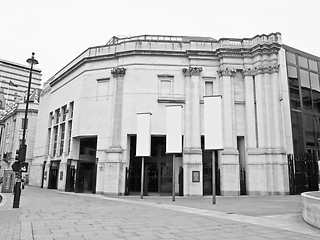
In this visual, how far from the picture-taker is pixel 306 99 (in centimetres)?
2955

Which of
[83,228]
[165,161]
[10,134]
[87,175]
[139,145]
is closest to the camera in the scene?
[83,228]

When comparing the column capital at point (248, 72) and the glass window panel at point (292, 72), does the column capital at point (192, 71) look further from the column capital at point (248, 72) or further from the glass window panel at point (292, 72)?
the glass window panel at point (292, 72)

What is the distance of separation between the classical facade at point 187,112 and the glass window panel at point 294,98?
857 mm

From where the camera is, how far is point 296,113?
28.2 m

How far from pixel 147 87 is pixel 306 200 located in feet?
65.8

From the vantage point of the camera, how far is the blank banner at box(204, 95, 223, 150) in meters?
19.2

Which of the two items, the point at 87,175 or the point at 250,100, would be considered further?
the point at 87,175

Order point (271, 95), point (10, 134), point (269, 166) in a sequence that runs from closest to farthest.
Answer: point (269, 166), point (271, 95), point (10, 134)

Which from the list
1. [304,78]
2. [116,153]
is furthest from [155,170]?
[304,78]

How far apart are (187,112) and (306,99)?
13716mm

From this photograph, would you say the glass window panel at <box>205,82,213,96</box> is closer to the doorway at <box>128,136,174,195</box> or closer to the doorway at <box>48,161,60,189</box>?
the doorway at <box>128,136,174,195</box>

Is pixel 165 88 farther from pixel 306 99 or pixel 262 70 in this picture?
pixel 306 99

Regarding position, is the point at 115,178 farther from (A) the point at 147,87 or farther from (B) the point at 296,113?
(B) the point at 296,113

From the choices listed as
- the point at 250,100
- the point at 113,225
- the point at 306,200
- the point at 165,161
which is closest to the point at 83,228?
the point at 113,225
